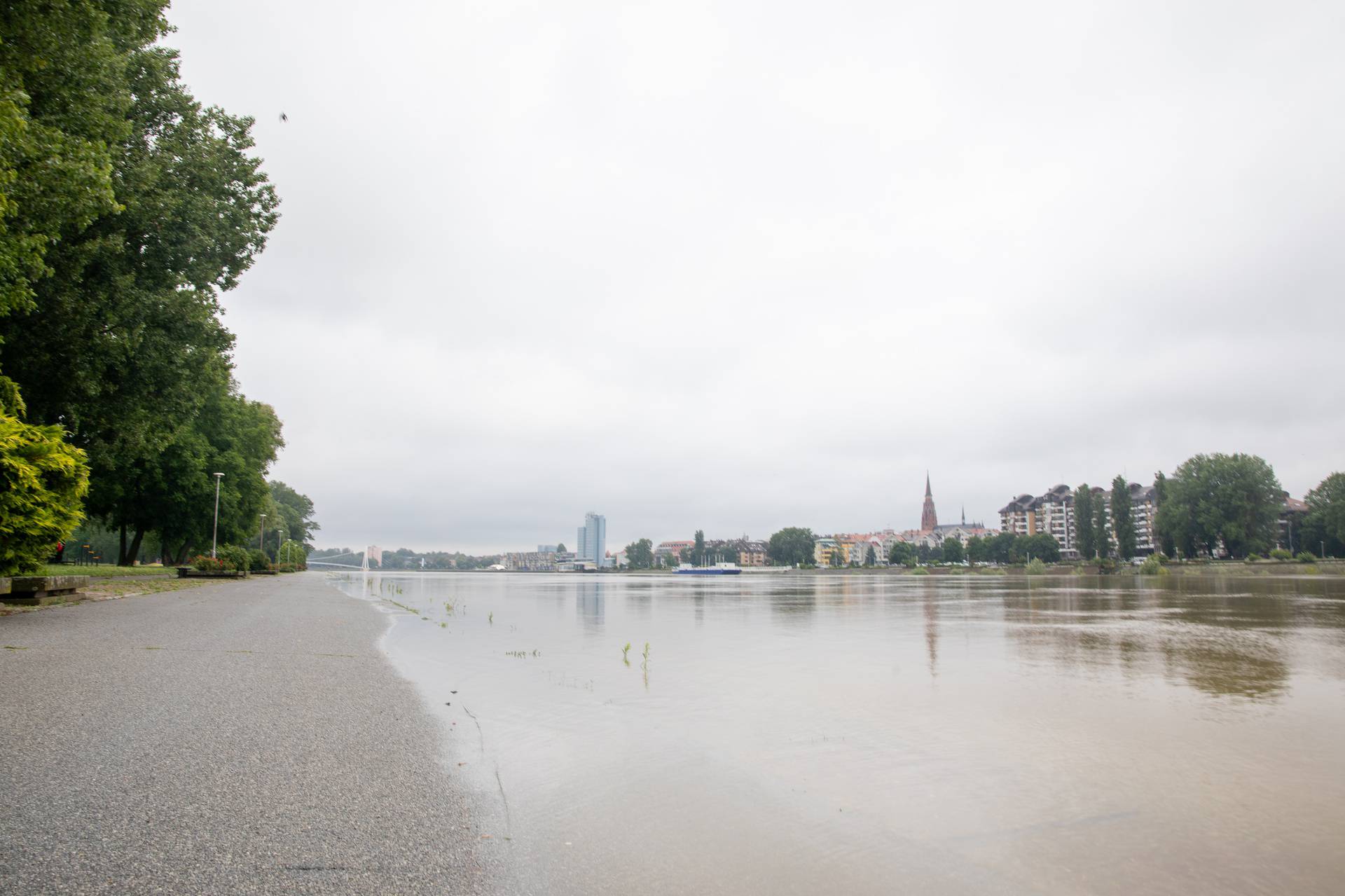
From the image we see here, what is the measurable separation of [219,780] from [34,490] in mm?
15839

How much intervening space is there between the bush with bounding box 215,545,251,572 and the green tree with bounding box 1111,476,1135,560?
130 m

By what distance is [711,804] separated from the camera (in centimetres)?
600

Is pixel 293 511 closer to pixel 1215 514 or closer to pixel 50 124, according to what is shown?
pixel 50 124

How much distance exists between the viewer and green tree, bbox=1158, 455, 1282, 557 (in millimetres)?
117250

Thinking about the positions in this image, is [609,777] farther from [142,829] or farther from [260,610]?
[260,610]

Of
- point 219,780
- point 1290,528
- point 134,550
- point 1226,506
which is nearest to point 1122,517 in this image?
point 1226,506

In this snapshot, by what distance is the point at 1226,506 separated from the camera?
119m

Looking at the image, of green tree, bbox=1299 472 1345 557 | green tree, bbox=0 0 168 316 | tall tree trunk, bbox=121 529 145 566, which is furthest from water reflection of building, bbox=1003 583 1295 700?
green tree, bbox=1299 472 1345 557

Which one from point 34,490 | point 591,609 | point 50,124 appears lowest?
point 591,609

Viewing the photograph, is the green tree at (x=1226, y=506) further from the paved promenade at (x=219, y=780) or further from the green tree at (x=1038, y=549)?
the paved promenade at (x=219, y=780)

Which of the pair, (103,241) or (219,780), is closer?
(219,780)

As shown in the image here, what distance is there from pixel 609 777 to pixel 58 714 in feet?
17.4

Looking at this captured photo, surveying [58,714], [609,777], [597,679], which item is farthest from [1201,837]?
[58,714]

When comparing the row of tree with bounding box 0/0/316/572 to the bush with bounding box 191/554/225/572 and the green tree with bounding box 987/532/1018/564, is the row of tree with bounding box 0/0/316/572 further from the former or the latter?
the green tree with bounding box 987/532/1018/564
